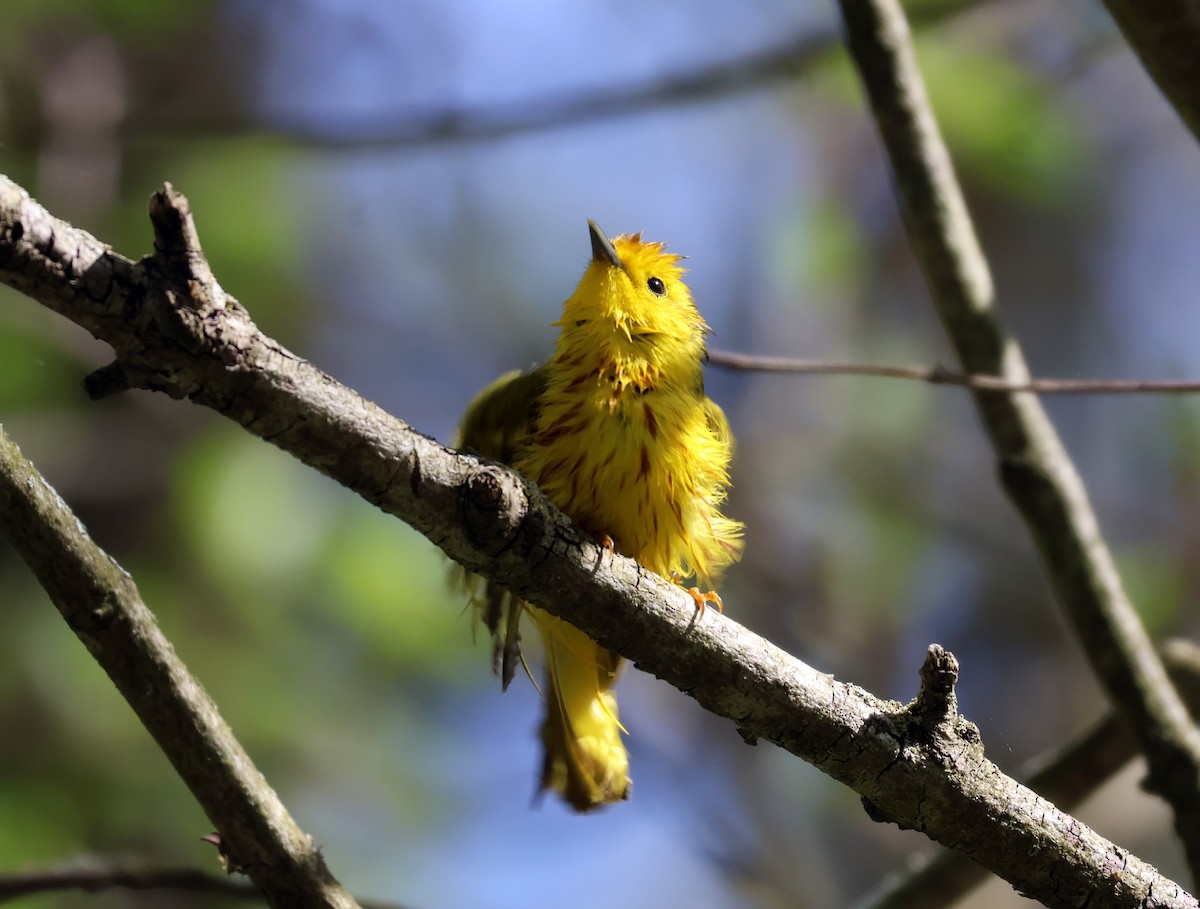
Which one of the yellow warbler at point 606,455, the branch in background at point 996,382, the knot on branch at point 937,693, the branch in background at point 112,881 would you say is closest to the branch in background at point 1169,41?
the branch in background at point 996,382

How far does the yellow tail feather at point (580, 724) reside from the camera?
11.1 feet

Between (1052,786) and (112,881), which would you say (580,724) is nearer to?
(112,881)

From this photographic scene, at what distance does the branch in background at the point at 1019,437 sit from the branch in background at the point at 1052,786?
6.8 inches

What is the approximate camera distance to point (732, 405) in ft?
28.2

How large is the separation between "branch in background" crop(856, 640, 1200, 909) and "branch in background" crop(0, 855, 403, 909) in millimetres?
1972

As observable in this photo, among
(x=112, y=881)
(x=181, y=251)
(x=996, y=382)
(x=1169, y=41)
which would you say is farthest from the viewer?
(x=996, y=382)

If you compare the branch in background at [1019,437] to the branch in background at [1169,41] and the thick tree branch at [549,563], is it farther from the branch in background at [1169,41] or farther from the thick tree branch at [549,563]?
the thick tree branch at [549,563]

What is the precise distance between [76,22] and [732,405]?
490 cm

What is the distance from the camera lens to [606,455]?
315cm

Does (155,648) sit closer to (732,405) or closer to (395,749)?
(395,749)

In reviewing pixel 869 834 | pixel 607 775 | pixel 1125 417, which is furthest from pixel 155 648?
pixel 1125 417

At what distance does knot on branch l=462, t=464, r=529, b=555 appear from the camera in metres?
1.98

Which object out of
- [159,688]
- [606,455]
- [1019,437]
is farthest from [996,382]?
[159,688]

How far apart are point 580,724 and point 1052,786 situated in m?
1.57
